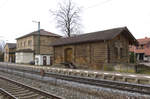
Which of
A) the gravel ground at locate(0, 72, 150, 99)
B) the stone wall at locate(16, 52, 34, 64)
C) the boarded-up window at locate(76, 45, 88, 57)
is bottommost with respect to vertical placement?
the gravel ground at locate(0, 72, 150, 99)

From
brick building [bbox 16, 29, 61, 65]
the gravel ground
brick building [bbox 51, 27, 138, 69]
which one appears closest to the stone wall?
brick building [bbox 16, 29, 61, 65]

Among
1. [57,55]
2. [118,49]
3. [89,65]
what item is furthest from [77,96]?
[57,55]

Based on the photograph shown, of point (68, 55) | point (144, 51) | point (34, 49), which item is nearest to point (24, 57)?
point (34, 49)

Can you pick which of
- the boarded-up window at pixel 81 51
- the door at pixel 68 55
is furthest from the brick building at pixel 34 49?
the boarded-up window at pixel 81 51

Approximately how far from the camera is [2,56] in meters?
60.9

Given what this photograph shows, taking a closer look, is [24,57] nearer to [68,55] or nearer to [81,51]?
[68,55]

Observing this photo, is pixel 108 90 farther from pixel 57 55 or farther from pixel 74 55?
pixel 57 55

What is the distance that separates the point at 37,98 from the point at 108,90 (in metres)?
4.36

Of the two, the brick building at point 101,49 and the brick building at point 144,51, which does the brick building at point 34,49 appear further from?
the brick building at point 144,51

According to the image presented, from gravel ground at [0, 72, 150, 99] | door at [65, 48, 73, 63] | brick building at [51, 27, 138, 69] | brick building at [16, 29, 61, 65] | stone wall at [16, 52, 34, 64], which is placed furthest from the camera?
stone wall at [16, 52, 34, 64]

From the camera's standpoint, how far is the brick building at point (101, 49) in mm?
19984

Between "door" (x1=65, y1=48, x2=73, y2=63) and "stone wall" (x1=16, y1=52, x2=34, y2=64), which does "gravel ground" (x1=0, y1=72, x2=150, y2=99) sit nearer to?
"door" (x1=65, y1=48, x2=73, y2=63)

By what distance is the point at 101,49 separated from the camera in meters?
20.4

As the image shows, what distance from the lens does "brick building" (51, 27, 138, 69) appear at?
65.6 ft
